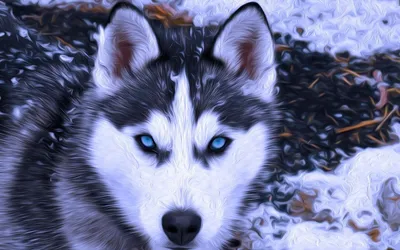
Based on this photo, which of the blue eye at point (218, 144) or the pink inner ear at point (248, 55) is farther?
the pink inner ear at point (248, 55)

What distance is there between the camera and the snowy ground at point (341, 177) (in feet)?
8.89

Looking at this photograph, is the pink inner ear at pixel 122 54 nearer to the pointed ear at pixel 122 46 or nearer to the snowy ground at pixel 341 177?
the pointed ear at pixel 122 46

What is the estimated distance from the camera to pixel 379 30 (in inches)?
123

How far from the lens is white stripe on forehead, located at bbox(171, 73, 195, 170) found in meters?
2.04

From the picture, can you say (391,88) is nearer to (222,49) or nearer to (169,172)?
(222,49)

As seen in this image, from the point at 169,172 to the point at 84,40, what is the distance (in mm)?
1142

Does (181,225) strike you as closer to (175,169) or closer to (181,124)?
(175,169)

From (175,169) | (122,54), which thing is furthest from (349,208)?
(122,54)

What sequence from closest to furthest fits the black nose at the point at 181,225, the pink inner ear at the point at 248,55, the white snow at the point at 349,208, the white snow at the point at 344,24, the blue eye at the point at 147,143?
the black nose at the point at 181,225 → the blue eye at the point at 147,143 → the pink inner ear at the point at 248,55 → the white snow at the point at 349,208 → the white snow at the point at 344,24

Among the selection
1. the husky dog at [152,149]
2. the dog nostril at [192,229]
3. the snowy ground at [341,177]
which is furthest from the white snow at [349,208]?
the dog nostril at [192,229]

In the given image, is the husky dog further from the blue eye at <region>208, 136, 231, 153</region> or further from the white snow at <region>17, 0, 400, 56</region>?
the white snow at <region>17, 0, 400, 56</region>

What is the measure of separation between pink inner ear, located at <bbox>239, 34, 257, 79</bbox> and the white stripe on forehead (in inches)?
12.5

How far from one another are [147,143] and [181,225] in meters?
0.31

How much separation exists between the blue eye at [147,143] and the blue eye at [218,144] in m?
0.20
